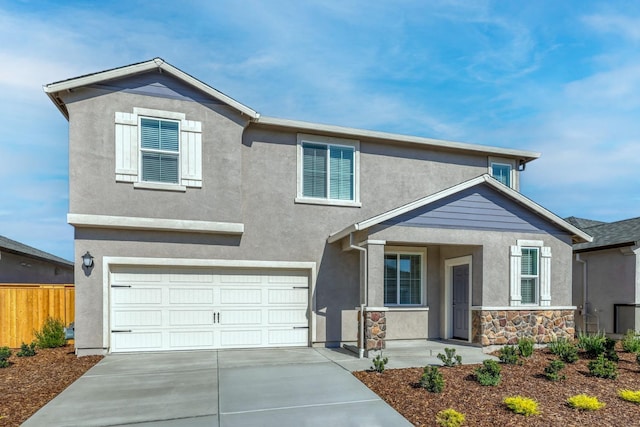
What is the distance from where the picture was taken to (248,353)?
30.7ft

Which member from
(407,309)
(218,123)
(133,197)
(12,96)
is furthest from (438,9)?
(12,96)

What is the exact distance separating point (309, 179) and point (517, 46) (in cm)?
680

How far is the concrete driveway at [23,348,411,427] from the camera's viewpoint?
5367mm

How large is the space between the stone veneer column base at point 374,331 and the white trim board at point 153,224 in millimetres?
3694

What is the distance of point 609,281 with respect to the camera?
12602 millimetres

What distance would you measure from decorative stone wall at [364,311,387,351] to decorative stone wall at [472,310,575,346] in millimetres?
2555

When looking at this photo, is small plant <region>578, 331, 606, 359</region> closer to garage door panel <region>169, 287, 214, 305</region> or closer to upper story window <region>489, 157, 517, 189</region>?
upper story window <region>489, 157, 517, 189</region>

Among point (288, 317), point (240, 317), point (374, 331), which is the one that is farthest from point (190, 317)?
point (374, 331)

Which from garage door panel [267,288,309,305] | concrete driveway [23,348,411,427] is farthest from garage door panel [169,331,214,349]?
garage door panel [267,288,309,305]

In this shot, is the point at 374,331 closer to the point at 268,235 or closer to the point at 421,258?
the point at 421,258

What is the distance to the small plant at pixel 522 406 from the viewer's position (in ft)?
18.2

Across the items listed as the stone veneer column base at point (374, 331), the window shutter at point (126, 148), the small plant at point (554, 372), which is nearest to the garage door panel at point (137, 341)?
the window shutter at point (126, 148)

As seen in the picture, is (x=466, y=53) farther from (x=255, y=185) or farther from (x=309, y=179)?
(x=255, y=185)

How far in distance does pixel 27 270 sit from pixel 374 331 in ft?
47.7
